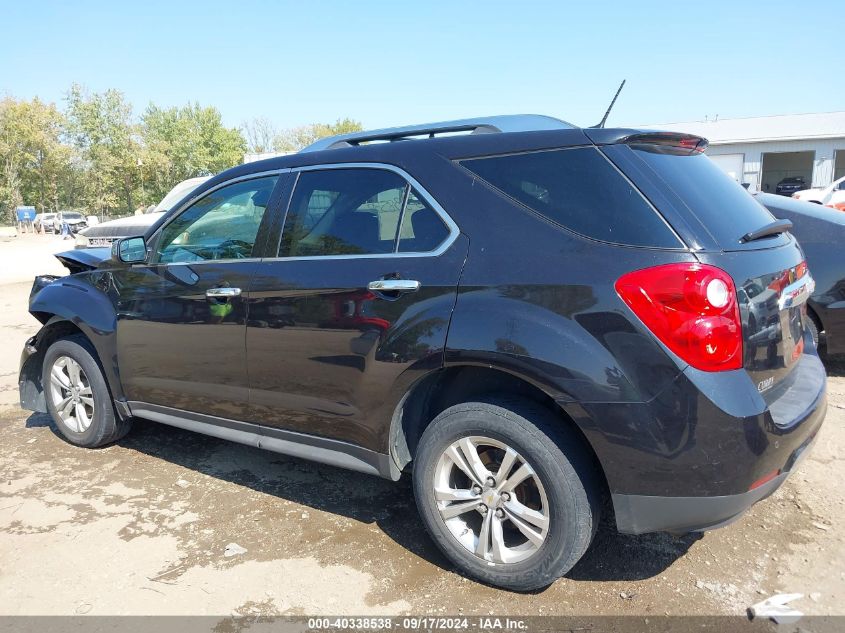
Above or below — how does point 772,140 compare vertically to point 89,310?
above

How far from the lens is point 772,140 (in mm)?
34094

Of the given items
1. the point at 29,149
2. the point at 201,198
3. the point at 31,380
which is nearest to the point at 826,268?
the point at 201,198

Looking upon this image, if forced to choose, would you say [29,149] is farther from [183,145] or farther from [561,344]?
[561,344]

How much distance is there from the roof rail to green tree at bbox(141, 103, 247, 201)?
161 ft

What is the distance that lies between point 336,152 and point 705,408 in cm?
217

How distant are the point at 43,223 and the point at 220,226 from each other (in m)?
48.8

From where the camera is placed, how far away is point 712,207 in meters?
2.54

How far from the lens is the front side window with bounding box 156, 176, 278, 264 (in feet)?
11.6

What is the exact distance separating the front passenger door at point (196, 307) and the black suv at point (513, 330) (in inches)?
0.7

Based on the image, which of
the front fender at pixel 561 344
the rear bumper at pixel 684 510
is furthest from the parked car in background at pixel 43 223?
the rear bumper at pixel 684 510

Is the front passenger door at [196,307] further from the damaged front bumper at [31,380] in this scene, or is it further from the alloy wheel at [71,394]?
the damaged front bumper at [31,380]

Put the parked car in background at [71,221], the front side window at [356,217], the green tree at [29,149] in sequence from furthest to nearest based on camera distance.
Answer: the green tree at [29,149]
the parked car in background at [71,221]
the front side window at [356,217]

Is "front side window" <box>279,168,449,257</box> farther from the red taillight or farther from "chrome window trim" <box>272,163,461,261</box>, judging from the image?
the red taillight

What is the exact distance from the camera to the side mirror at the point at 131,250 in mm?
3975
